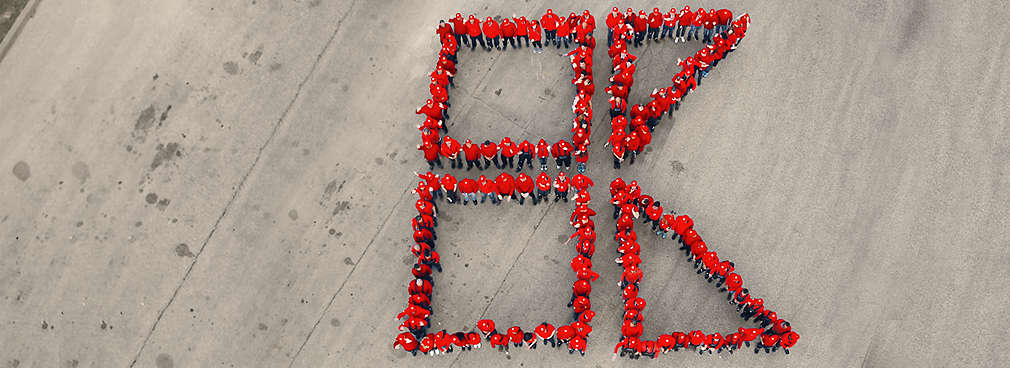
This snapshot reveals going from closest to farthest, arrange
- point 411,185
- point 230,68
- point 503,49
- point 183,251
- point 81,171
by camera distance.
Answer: point 183,251 < point 411,185 < point 81,171 < point 230,68 < point 503,49

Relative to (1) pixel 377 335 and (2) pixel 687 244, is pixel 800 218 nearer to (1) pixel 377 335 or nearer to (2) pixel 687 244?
(2) pixel 687 244

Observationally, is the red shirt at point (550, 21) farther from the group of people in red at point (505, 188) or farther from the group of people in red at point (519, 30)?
the group of people in red at point (505, 188)

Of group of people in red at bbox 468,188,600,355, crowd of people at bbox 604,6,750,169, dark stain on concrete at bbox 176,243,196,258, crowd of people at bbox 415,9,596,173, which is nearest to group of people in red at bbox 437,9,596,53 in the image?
crowd of people at bbox 415,9,596,173

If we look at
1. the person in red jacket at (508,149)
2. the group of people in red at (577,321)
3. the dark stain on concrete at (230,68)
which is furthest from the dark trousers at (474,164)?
the dark stain on concrete at (230,68)

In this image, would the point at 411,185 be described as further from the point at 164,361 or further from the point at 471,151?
the point at 164,361

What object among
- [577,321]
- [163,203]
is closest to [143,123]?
[163,203]

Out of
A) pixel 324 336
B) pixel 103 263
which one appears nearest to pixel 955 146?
pixel 324 336
